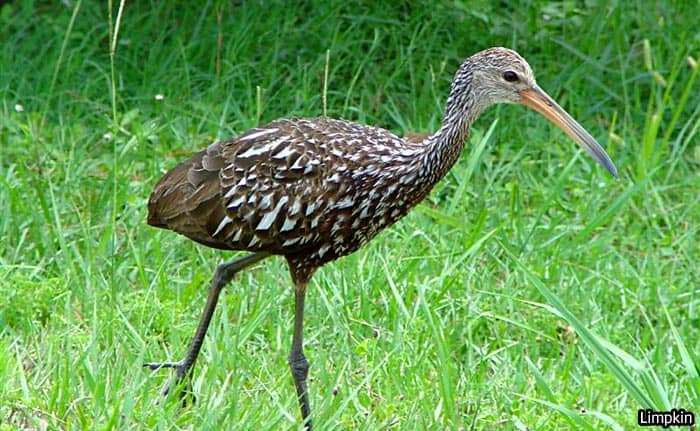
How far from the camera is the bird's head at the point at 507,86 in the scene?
4.55m

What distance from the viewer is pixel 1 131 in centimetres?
647

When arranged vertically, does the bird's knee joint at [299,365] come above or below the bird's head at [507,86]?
below

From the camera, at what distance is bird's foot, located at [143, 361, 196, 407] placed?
448 centimetres

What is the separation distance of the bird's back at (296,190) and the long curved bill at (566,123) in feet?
1.43

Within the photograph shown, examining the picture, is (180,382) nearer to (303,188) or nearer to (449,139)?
(303,188)

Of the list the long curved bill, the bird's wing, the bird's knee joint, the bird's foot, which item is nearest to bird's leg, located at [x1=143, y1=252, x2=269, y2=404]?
the bird's foot

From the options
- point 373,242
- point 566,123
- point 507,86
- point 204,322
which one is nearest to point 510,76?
point 507,86

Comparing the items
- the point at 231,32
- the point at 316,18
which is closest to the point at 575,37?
the point at 316,18

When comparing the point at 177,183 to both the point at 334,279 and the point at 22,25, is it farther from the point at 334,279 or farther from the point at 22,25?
the point at 22,25

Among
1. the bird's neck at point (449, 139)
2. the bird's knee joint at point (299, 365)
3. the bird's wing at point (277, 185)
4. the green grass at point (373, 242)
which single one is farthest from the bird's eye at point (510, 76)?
the bird's knee joint at point (299, 365)

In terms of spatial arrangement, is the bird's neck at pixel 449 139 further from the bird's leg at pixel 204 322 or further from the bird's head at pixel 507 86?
the bird's leg at pixel 204 322

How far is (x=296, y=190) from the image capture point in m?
4.52

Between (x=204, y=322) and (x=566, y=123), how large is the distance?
57.0 inches

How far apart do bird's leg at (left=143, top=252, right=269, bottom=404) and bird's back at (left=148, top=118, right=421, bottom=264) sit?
10 centimetres
